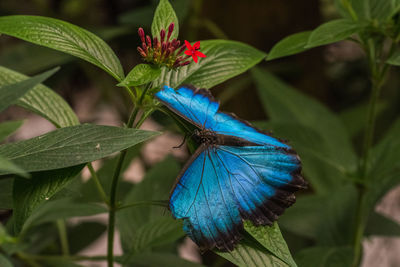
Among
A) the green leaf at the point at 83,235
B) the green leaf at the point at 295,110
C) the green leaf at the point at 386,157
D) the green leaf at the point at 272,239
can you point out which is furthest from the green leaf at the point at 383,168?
the green leaf at the point at 83,235

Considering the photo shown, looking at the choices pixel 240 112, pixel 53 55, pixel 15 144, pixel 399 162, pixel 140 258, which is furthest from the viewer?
pixel 240 112

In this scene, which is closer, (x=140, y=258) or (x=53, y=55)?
(x=140, y=258)

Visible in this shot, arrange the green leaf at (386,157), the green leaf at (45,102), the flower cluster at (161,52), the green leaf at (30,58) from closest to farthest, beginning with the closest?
the flower cluster at (161,52), the green leaf at (45,102), the green leaf at (386,157), the green leaf at (30,58)

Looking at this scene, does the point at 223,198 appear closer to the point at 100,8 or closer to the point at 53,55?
the point at 53,55

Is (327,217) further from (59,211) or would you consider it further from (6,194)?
(6,194)

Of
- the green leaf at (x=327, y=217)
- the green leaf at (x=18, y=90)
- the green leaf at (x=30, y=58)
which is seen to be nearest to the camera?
the green leaf at (x=18, y=90)

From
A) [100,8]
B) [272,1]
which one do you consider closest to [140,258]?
[272,1]

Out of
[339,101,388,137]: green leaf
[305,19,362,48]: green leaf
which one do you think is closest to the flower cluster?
[305,19,362,48]: green leaf

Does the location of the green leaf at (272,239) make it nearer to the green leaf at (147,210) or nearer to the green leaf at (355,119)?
the green leaf at (147,210)
